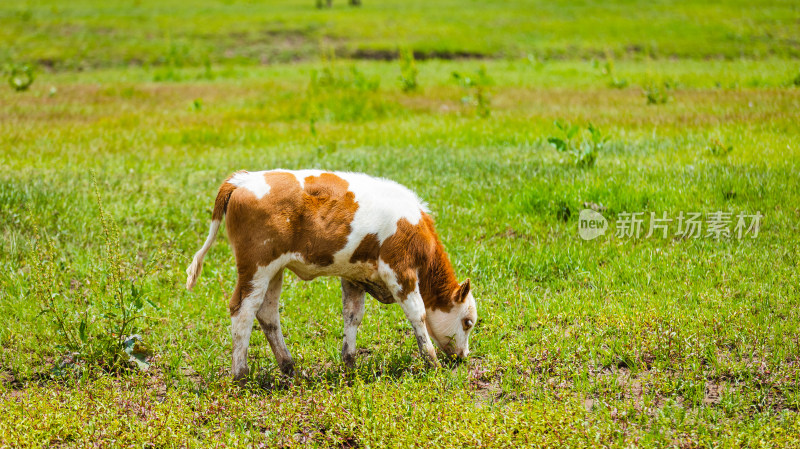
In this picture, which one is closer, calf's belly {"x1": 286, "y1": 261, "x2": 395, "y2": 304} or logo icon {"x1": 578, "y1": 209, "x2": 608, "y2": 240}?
calf's belly {"x1": 286, "y1": 261, "x2": 395, "y2": 304}

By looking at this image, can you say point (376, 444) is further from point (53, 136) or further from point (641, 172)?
point (53, 136)

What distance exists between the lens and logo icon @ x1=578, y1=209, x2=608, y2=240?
9.00 meters

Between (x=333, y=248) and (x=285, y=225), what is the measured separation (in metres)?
0.43

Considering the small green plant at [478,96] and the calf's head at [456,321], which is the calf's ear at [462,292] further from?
the small green plant at [478,96]

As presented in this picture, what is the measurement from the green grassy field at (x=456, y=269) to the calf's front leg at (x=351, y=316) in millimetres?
187

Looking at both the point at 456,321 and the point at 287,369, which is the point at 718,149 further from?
the point at 287,369

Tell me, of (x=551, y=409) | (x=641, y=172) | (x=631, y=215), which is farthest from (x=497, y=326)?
(x=641, y=172)

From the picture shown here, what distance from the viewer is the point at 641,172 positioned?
10.8 m

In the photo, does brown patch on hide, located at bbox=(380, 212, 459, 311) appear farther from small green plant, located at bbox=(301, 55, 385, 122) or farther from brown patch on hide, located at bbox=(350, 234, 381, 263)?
small green plant, located at bbox=(301, 55, 385, 122)

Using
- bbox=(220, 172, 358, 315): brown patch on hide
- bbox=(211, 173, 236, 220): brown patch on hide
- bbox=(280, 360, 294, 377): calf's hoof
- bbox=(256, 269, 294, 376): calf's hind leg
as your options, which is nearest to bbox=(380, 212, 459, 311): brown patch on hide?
bbox=(220, 172, 358, 315): brown patch on hide

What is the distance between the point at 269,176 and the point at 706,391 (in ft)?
12.8

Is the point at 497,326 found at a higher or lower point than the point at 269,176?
lower

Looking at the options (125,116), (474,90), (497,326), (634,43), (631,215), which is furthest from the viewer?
(634,43)

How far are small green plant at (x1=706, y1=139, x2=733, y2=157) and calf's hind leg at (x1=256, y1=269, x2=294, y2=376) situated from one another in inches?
328
